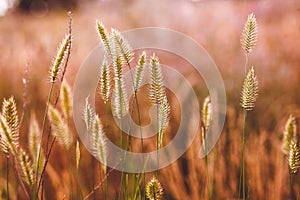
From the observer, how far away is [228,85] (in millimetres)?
2768

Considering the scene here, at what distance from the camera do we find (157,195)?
2.59 feet

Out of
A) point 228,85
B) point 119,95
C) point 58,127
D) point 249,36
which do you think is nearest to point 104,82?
point 119,95

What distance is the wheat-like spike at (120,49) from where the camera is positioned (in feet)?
2.70

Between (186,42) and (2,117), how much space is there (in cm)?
291

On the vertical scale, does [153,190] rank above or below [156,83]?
below

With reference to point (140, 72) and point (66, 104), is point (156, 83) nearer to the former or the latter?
point (140, 72)

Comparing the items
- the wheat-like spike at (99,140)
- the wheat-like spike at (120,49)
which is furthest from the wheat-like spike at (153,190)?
the wheat-like spike at (120,49)

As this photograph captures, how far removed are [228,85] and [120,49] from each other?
2.00 metres

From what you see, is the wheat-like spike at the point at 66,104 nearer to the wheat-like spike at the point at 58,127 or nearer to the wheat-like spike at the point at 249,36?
the wheat-like spike at the point at 58,127

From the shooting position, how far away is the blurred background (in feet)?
5.50

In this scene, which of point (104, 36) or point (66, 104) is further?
point (66, 104)

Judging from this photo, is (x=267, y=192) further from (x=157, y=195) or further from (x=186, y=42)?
(x=186, y=42)

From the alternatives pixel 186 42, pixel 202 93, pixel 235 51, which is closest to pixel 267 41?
pixel 235 51

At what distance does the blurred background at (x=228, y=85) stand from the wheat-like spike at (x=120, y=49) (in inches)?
8.4
